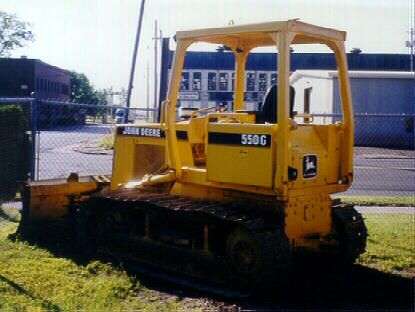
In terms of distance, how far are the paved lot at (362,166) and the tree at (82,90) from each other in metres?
49.0

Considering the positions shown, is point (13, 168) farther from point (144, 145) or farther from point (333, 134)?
point (333, 134)

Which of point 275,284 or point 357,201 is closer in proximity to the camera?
point 275,284

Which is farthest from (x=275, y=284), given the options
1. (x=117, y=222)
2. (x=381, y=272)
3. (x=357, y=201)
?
(x=357, y=201)

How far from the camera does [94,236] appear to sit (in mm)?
7469

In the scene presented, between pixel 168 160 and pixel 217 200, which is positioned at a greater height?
pixel 168 160

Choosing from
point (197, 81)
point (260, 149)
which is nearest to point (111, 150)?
point (260, 149)

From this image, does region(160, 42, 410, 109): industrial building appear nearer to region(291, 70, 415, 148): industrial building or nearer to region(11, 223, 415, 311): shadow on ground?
region(291, 70, 415, 148): industrial building

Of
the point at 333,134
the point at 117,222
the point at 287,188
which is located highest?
the point at 333,134

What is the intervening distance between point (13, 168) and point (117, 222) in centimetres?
446

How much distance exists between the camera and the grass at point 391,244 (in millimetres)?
7161

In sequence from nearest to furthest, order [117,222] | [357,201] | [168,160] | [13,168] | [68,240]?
[168,160], [117,222], [68,240], [13,168], [357,201]

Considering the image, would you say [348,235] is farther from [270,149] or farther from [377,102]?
[377,102]

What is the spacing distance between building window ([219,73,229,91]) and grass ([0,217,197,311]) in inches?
1548

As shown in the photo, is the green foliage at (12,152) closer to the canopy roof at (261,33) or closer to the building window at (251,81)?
the canopy roof at (261,33)
